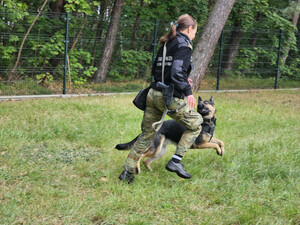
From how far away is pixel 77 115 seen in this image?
7941 mm

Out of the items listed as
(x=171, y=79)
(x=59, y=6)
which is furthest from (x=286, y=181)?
(x=59, y=6)

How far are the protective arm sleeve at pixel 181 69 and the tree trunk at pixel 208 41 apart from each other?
7.94m

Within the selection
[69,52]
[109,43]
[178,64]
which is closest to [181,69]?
[178,64]

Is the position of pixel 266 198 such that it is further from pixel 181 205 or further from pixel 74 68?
pixel 74 68

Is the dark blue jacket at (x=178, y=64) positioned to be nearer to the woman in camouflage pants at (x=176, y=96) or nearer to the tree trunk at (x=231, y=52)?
the woman in camouflage pants at (x=176, y=96)

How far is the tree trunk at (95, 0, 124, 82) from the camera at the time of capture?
1324 cm

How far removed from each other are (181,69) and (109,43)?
31.6 ft

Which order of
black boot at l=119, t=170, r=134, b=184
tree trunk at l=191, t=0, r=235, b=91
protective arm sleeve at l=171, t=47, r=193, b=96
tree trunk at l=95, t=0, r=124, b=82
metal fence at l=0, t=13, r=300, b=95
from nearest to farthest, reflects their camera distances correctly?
protective arm sleeve at l=171, t=47, r=193, b=96 → black boot at l=119, t=170, r=134, b=184 → metal fence at l=0, t=13, r=300, b=95 → tree trunk at l=191, t=0, r=235, b=91 → tree trunk at l=95, t=0, r=124, b=82

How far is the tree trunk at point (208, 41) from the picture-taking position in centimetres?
1197

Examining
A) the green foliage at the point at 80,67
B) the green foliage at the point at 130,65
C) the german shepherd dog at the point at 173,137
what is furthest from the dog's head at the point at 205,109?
the green foliage at the point at 130,65

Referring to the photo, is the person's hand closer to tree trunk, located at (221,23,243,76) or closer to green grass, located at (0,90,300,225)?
green grass, located at (0,90,300,225)

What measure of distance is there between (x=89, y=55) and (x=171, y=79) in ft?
28.6

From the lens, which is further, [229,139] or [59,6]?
[59,6]

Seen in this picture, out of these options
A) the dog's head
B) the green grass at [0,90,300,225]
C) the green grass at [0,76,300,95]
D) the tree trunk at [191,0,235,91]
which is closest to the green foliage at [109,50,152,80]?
the green grass at [0,76,300,95]
